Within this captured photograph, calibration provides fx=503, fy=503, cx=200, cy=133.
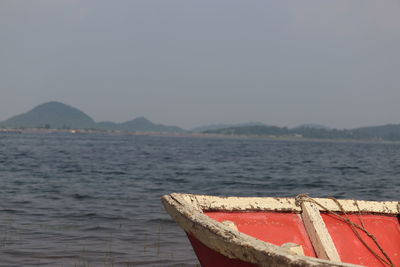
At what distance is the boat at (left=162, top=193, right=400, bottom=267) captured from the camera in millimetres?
5809

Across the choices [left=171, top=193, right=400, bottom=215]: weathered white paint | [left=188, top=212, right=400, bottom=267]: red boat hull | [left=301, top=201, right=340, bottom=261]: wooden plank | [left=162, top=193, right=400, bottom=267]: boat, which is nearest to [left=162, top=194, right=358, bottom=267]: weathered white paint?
[left=162, top=193, right=400, bottom=267]: boat

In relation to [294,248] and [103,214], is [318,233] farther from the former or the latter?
[103,214]

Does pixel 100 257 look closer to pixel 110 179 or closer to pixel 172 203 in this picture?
pixel 172 203

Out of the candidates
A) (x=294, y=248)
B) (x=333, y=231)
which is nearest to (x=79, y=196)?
(x=333, y=231)

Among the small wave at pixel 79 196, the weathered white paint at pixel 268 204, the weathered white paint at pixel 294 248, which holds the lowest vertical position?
the small wave at pixel 79 196

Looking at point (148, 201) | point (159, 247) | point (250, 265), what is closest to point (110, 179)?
point (148, 201)

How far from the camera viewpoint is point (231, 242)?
4172 mm

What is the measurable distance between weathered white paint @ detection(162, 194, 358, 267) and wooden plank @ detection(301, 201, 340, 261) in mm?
1722

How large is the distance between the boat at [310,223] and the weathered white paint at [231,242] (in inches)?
0.9

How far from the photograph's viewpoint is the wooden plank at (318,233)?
5906 millimetres

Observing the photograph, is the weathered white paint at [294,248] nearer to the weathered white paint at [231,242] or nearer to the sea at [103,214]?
the weathered white paint at [231,242]

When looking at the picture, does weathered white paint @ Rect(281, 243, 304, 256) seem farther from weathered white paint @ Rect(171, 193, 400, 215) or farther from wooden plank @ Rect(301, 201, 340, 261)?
weathered white paint @ Rect(171, 193, 400, 215)

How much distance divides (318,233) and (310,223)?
0.68 feet

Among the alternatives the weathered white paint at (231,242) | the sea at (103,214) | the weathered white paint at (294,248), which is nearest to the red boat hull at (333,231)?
the weathered white paint at (294,248)
